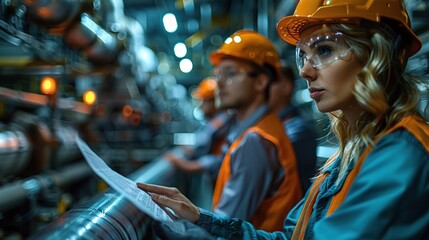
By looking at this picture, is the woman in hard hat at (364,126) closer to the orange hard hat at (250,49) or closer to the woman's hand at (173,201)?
the woman's hand at (173,201)

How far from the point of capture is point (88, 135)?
4.83 m

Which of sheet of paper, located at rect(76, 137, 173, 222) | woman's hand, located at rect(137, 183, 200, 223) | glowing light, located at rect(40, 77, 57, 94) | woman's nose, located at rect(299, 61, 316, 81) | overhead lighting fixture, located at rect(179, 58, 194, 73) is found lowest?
overhead lighting fixture, located at rect(179, 58, 194, 73)

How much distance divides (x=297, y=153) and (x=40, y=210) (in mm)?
1952

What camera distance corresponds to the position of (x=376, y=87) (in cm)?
100

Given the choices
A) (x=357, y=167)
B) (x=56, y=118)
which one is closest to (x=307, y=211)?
(x=357, y=167)

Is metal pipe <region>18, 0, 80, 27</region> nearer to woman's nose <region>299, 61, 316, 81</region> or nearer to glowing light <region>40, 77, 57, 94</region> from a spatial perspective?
glowing light <region>40, 77, 57, 94</region>

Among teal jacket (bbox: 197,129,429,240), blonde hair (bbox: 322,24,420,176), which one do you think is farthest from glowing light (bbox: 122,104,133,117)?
teal jacket (bbox: 197,129,429,240)

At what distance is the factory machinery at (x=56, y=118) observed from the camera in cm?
148

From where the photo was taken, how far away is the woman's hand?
4.16 feet

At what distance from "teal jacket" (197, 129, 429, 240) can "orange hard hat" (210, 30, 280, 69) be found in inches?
57.0

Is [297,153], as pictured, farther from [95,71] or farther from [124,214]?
[95,71]

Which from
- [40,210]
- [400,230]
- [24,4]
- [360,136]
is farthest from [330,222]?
[40,210]

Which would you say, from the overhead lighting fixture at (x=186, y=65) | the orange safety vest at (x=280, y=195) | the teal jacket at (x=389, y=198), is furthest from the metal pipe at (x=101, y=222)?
the overhead lighting fixture at (x=186, y=65)

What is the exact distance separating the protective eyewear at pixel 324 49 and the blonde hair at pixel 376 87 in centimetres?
2
